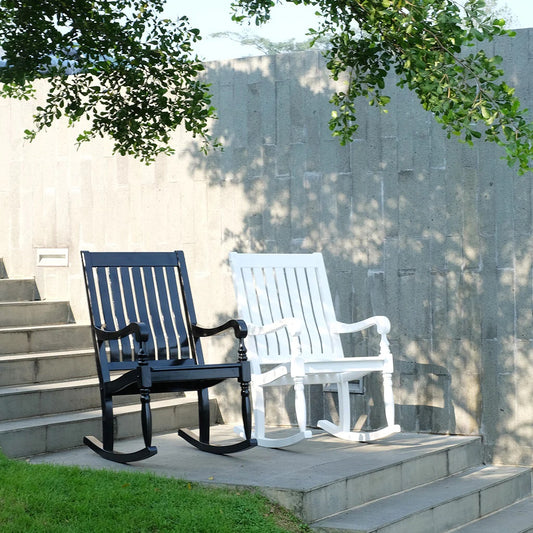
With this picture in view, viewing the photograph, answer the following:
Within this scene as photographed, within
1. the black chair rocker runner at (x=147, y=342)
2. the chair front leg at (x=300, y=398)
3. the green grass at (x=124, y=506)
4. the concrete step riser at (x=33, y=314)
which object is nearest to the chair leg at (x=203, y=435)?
the black chair rocker runner at (x=147, y=342)

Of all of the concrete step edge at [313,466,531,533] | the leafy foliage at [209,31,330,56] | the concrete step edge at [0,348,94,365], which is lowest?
the concrete step edge at [313,466,531,533]

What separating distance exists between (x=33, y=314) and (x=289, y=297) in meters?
2.01

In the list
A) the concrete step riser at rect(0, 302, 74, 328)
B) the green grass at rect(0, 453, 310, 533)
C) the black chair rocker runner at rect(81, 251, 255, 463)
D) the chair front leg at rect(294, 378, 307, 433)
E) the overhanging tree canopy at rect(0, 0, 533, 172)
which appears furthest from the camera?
the concrete step riser at rect(0, 302, 74, 328)

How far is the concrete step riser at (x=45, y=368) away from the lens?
18.7 ft

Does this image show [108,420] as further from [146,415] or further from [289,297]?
[289,297]

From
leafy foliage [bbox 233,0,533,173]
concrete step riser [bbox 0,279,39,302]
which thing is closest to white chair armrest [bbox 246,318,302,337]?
leafy foliage [bbox 233,0,533,173]

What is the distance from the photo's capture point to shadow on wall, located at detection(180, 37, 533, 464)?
543cm

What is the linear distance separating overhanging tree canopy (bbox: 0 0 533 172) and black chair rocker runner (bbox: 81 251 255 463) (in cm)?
77

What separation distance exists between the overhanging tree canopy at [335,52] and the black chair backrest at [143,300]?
711 millimetres

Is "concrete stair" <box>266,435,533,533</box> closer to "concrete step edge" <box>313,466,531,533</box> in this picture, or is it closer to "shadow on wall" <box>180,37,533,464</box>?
"concrete step edge" <box>313,466,531,533</box>

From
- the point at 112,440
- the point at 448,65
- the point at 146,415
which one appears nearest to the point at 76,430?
the point at 112,440

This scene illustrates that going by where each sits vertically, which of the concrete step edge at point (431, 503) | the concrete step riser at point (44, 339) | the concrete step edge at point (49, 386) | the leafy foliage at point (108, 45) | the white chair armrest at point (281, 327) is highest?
the leafy foliage at point (108, 45)

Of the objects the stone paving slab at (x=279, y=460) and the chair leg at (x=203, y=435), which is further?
the chair leg at (x=203, y=435)

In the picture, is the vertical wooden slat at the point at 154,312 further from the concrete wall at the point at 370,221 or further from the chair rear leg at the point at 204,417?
the concrete wall at the point at 370,221
